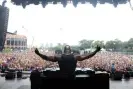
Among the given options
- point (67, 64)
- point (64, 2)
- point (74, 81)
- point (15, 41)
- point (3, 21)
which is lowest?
point (74, 81)

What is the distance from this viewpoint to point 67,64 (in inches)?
216

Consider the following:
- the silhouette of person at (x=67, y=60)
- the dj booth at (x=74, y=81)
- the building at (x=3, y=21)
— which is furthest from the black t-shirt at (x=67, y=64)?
the building at (x=3, y=21)

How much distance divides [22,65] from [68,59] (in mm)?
13478

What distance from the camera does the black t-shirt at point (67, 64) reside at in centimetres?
547

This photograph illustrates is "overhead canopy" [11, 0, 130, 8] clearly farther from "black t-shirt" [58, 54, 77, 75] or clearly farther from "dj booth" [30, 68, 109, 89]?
"dj booth" [30, 68, 109, 89]

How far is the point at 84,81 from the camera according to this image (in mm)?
5355

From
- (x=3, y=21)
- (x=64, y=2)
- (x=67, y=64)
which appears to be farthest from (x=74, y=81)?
(x=64, y=2)

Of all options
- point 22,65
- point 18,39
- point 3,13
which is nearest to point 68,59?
point 3,13

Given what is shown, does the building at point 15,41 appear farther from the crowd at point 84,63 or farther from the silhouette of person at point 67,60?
the silhouette of person at point 67,60

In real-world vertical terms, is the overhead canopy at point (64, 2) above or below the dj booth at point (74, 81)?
above

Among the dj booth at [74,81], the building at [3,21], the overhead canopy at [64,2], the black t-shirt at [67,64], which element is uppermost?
the overhead canopy at [64,2]

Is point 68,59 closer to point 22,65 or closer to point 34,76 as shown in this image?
point 34,76

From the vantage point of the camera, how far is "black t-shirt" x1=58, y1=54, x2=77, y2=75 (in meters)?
5.47

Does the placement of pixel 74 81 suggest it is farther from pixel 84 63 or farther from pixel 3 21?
pixel 84 63
